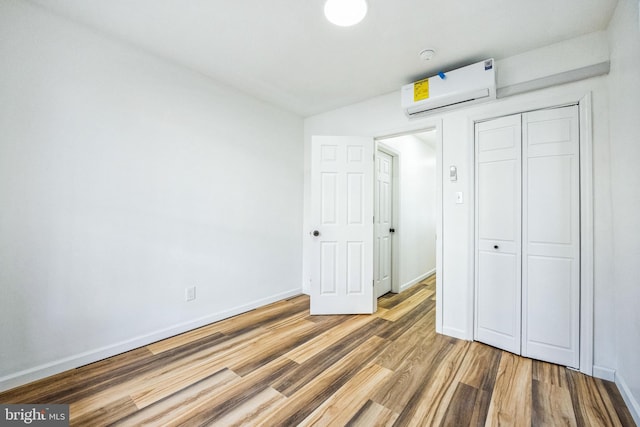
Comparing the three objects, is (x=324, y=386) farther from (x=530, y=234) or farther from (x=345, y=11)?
(x=345, y=11)

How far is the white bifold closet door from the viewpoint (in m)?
1.96

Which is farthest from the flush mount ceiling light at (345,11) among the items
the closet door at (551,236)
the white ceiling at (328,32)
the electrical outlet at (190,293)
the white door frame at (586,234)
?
the electrical outlet at (190,293)

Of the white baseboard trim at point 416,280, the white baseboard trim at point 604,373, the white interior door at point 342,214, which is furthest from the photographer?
the white baseboard trim at point 416,280

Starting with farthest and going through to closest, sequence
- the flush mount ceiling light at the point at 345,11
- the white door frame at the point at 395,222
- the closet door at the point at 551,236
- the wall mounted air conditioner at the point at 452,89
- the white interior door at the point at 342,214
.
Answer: the white door frame at the point at 395,222, the white interior door at the point at 342,214, the wall mounted air conditioner at the point at 452,89, the closet door at the point at 551,236, the flush mount ceiling light at the point at 345,11

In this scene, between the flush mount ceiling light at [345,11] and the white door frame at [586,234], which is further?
the white door frame at [586,234]

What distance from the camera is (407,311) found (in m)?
3.07

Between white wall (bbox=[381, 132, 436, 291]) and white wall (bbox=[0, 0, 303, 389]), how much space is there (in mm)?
2178

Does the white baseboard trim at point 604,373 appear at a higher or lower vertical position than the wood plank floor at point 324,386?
higher

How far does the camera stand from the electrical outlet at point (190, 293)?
8.18ft

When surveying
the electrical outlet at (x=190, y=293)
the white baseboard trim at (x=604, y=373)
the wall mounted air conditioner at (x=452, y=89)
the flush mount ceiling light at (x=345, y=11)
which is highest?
the flush mount ceiling light at (x=345, y=11)

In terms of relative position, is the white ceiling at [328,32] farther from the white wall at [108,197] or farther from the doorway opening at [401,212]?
the doorway opening at [401,212]

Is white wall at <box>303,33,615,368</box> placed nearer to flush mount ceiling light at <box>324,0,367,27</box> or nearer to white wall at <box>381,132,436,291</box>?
white wall at <box>381,132,436,291</box>

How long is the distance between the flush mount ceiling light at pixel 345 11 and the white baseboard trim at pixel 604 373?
2977 mm

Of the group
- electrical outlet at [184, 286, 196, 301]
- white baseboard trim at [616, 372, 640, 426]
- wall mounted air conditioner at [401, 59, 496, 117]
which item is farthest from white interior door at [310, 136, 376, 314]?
white baseboard trim at [616, 372, 640, 426]
